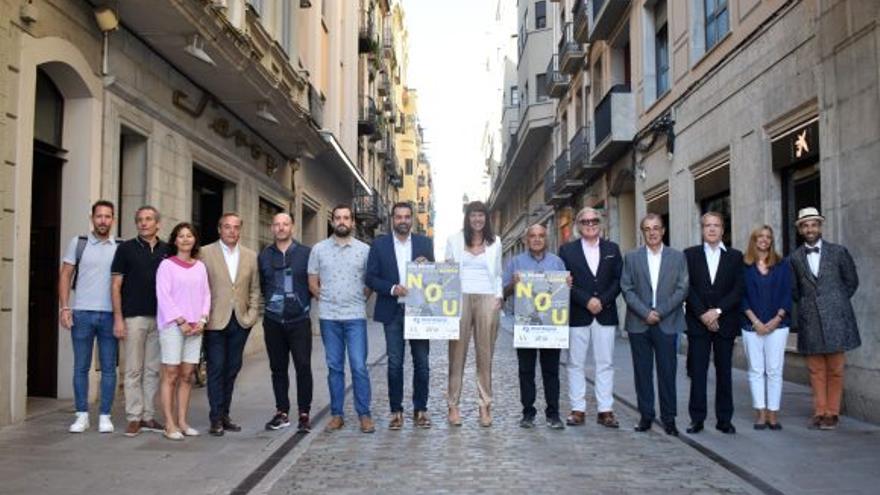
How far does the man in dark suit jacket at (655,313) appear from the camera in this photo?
25.2 ft

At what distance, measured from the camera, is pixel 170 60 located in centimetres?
1174

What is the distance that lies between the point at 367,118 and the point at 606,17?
13201 millimetres

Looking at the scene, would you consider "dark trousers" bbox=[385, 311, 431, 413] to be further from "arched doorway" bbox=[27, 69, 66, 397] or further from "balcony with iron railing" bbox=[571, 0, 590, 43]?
"balcony with iron railing" bbox=[571, 0, 590, 43]

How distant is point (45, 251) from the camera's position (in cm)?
905

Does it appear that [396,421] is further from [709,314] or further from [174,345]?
[709,314]

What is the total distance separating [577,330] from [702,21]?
32.1 feet

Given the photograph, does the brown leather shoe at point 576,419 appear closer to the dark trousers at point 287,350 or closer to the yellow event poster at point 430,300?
the yellow event poster at point 430,300

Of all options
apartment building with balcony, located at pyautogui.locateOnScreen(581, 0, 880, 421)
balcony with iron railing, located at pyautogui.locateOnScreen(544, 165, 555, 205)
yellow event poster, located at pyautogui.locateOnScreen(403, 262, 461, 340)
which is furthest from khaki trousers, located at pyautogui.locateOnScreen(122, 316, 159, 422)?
balcony with iron railing, located at pyautogui.locateOnScreen(544, 165, 555, 205)

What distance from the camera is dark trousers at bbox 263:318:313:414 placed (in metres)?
7.70

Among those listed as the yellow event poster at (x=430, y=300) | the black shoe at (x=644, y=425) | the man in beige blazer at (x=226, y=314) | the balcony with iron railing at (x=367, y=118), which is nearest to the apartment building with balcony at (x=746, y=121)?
the black shoe at (x=644, y=425)

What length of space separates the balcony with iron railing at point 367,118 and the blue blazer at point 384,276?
24553 mm

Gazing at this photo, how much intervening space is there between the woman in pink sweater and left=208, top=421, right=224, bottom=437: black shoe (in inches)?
6.7

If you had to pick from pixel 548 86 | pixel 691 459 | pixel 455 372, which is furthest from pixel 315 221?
pixel 691 459

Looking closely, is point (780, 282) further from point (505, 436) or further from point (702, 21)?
point (702, 21)
